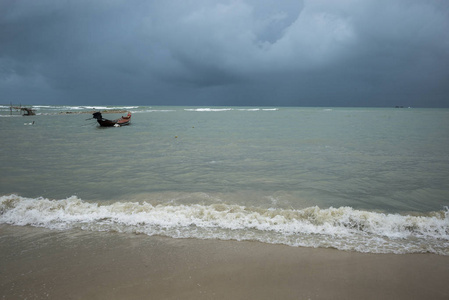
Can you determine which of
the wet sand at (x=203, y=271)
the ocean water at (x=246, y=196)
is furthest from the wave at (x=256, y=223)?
the wet sand at (x=203, y=271)

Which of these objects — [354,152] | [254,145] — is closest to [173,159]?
[254,145]

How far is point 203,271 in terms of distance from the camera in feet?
10.5

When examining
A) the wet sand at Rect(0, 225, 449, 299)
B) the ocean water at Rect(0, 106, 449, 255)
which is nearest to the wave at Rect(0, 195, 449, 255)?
the ocean water at Rect(0, 106, 449, 255)

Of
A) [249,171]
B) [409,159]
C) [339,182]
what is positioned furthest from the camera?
[409,159]

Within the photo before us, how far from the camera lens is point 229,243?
391cm

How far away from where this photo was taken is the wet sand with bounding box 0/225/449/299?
2836mm

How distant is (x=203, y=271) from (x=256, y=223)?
63.0 inches

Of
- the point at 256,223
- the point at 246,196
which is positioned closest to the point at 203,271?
the point at 256,223

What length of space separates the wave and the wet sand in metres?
0.28

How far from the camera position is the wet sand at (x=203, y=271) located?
2836 millimetres

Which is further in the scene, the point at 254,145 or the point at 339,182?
the point at 254,145

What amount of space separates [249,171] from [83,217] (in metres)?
5.12

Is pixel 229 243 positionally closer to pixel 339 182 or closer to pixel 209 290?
pixel 209 290

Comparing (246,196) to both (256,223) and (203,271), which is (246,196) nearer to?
(256,223)
